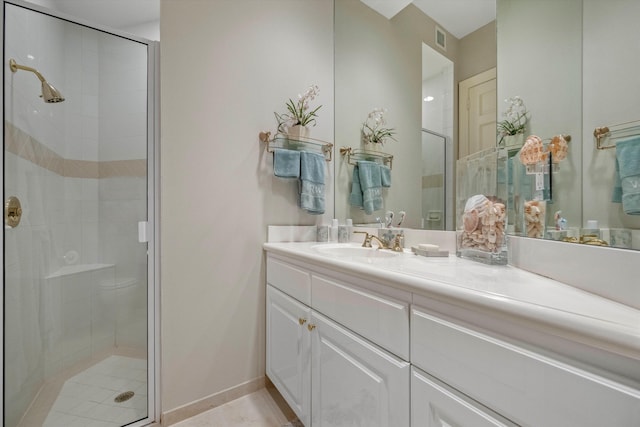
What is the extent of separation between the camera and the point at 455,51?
4.05 feet

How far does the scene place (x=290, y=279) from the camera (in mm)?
1339

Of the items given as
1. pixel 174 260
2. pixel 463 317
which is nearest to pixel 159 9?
pixel 174 260

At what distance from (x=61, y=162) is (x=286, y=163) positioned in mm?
1086

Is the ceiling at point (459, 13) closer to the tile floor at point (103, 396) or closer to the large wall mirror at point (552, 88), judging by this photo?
the large wall mirror at point (552, 88)

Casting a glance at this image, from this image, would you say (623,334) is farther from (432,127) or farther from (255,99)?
(255,99)

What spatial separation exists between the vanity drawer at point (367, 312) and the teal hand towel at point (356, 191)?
0.83 meters

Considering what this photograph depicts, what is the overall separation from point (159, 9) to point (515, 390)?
1.99 meters

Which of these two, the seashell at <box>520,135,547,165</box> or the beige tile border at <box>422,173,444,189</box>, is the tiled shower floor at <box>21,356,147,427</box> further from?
the seashell at <box>520,135,547,165</box>

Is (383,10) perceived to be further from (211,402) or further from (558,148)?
(211,402)

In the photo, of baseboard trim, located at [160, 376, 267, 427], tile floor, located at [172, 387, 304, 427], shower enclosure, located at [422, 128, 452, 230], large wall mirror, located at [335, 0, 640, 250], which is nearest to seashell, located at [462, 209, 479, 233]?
large wall mirror, located at [335, 0, 640, 250]

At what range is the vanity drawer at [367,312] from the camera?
75cm

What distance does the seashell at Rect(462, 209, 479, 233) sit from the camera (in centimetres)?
102

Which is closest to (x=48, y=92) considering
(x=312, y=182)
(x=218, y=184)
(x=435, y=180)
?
(x=218, y=184)

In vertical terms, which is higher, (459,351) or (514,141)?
(514,141)
